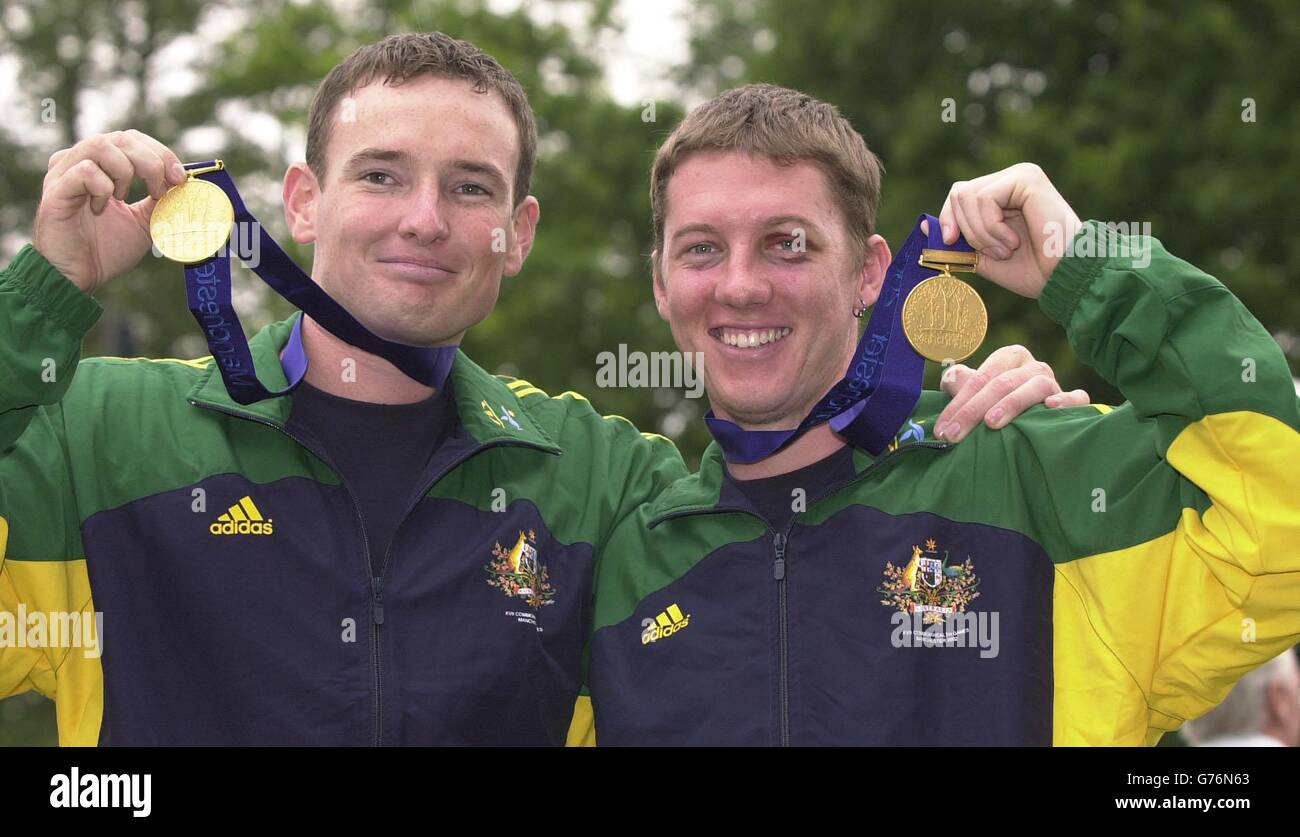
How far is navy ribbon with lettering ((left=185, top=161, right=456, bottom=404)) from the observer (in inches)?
167

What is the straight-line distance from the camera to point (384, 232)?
4.57 metres

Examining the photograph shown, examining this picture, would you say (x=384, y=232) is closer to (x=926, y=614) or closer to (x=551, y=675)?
(x=551, y=675)

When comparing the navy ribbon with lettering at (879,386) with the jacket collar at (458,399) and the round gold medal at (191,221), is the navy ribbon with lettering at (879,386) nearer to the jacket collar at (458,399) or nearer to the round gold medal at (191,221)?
the jacket collar at (458,399)

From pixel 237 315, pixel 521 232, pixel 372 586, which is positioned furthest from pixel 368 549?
pixel 521 232

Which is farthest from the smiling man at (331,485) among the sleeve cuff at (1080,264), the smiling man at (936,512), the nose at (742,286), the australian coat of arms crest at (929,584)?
the nose at (742,286)

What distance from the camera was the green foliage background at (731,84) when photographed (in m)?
14.6

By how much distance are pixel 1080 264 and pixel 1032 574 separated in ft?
2.77

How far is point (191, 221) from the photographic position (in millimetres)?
4102

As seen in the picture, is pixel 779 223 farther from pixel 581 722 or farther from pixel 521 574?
pixel 581 722

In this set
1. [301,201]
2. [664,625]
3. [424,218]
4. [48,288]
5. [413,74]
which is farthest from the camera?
[301,201]

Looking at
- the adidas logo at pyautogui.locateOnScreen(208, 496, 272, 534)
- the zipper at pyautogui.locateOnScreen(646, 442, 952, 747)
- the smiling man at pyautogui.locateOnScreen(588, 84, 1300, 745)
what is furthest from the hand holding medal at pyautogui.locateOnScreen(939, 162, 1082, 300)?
the adidas logo at pyautogui.locateOnScreen(208, 496, 272, 534)

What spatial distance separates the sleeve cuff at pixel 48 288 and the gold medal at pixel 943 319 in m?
2.21

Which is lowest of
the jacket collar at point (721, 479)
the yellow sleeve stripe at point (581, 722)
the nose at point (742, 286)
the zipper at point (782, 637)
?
the yellow sleeve stripe at point (581, 722)

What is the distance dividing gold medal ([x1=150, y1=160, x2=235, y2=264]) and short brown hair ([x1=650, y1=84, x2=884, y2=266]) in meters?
1.32
